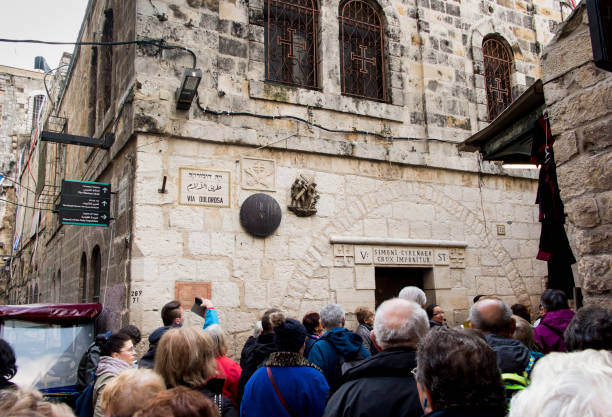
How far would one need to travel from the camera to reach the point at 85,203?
7219 millimetres

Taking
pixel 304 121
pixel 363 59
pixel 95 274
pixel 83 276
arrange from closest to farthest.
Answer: pixel 304 121, pixel 363 59, pixel 95 274, pixel 83 276

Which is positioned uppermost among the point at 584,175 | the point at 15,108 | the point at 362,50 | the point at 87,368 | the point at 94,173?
the point at 15,108

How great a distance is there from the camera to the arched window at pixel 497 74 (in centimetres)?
948

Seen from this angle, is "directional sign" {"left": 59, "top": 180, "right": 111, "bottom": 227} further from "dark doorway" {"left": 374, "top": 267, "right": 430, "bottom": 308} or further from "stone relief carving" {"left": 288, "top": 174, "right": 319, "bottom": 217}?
"dark doorway" {"left": 374, "top": 267, "right": 430, "bottom": 308}

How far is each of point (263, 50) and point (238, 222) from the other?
263 centimetres

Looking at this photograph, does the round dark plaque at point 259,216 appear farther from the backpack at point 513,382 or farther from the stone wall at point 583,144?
the backpack at point 513,382

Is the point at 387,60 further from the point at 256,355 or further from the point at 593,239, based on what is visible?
the point at 256,355

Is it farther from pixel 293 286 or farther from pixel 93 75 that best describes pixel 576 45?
pixel 93 75

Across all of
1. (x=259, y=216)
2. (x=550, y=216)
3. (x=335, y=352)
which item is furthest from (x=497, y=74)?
(x=335, y=352)

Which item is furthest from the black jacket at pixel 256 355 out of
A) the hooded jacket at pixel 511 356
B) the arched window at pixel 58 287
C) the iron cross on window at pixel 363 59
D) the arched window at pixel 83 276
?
the arched window at pixel 58 287

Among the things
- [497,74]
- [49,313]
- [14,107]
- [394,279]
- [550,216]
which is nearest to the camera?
[550,216]

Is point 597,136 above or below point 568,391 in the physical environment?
above

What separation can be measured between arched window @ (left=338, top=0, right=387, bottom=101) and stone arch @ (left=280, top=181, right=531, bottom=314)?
1653 mm

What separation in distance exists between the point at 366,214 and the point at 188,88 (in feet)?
10.4
